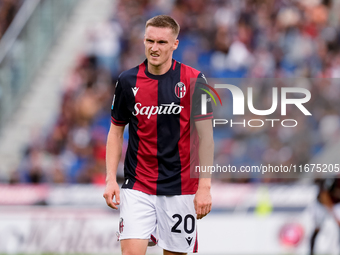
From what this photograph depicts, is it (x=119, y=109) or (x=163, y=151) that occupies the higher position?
(x=119, y=109)

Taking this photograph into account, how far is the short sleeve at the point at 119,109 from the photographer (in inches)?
167

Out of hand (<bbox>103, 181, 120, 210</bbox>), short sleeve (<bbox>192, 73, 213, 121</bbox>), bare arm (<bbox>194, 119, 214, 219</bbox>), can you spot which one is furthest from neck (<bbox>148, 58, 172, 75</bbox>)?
hand (<bbox>103, 181, 120, 210</bbox>)

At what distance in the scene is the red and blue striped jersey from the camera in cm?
416

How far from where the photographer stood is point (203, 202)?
3945mm

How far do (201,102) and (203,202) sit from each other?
75 centimetres

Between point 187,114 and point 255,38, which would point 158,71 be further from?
point 255,38

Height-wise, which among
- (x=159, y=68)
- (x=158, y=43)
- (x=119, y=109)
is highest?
(x=158, y=43)

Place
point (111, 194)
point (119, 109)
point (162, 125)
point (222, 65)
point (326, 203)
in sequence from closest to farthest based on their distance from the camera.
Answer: point (111, 194)
point (162, 125)
point (119, 109)
point (326, 203)
point (222, 65)

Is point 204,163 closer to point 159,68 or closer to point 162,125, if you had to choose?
point 162,125

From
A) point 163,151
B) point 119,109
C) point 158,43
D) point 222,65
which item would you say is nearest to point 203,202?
point 163,151

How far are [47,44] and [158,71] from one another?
783 cm

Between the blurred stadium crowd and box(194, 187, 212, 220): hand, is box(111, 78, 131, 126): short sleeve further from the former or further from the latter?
the blurred stadium crowd

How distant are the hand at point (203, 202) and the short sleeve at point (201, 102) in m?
0.55

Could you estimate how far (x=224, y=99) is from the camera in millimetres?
8727
